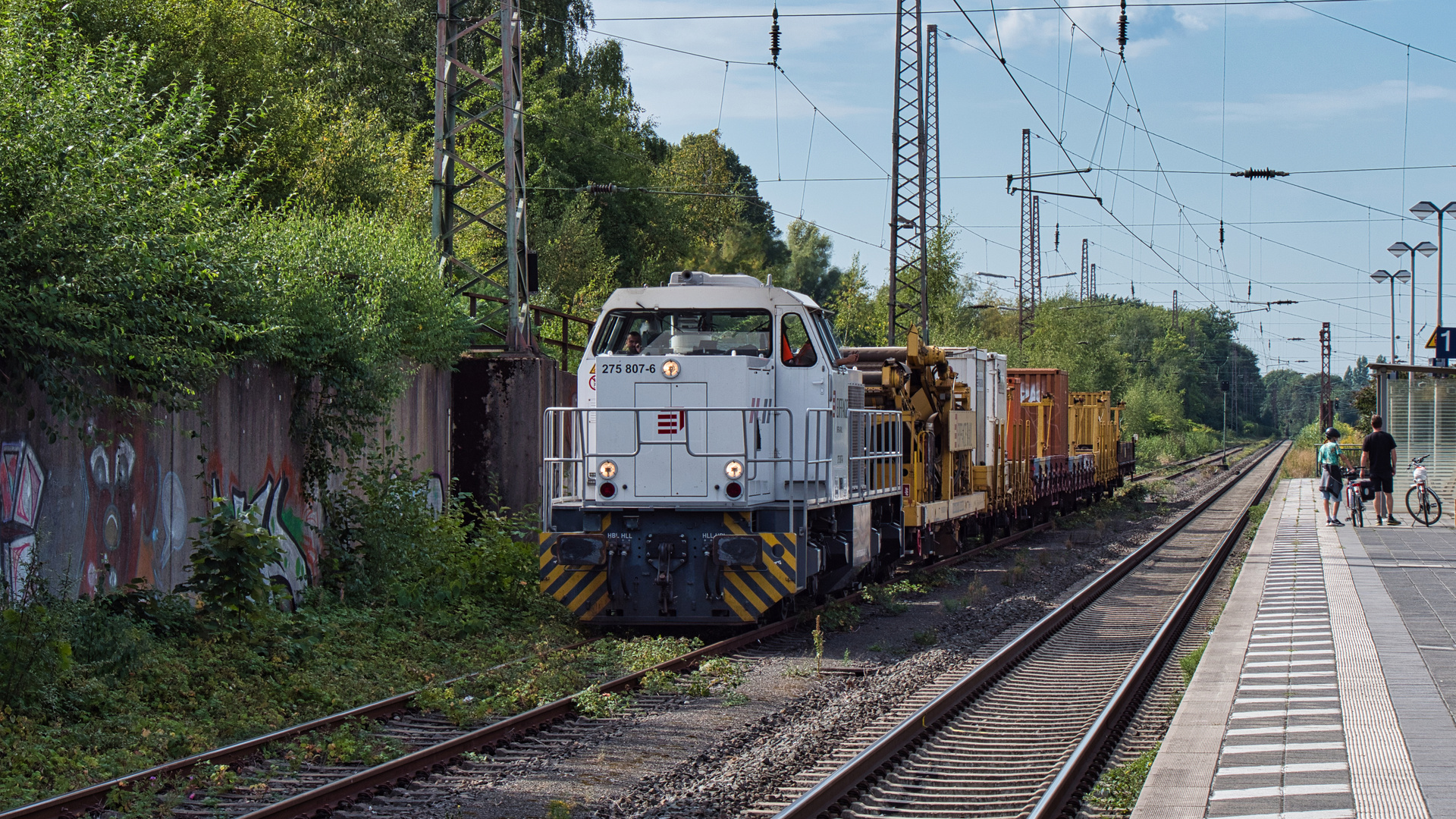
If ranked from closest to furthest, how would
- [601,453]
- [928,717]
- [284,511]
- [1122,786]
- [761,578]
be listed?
[1122,786]
[928,717]
[761,578]
[601,453]
[284,511]

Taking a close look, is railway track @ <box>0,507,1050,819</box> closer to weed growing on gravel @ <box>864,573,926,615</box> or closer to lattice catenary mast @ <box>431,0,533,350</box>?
weed growing on gravel @ <box>864,573,926,615</box>

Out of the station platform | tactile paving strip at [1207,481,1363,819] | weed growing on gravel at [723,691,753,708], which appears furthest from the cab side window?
tactile paving strip at [1207,481,1363,819]

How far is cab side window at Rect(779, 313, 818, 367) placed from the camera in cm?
1220

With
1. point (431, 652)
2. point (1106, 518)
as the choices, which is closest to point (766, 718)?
point (431, 652)

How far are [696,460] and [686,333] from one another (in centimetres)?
137

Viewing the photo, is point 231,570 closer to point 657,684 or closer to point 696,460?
point 657,684

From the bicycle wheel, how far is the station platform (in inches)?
328

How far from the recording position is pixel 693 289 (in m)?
12.3

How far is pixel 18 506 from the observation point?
8.55 meters

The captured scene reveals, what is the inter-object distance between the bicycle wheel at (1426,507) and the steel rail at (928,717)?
9.67m

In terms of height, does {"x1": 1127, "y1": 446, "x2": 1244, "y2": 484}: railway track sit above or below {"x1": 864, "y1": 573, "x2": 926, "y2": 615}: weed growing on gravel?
below

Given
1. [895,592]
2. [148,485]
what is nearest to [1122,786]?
[148,485]

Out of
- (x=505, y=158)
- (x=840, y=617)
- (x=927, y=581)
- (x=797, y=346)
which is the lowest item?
(x=927, y=581)

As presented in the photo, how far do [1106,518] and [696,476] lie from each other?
781 inches
